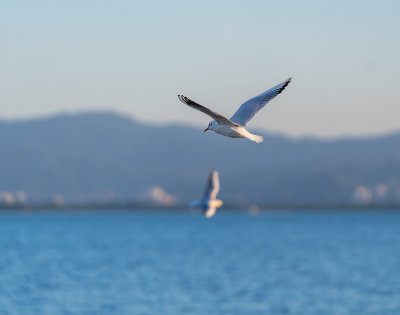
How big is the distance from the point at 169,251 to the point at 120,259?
20.1 meters

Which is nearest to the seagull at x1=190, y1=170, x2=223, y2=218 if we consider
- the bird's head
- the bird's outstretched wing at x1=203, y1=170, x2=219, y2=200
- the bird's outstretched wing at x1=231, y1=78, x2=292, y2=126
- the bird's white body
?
the bird's outstretched wing at x1=203, y1=170, x2=219, y2=200

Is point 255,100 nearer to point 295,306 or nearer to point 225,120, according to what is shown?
point 225,120

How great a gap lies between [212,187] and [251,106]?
6.92 m

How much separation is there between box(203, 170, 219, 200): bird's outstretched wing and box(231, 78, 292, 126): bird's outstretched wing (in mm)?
6080

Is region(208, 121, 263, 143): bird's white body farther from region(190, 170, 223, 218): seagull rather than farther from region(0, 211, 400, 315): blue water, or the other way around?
region(0, 211, 400, 315): blue water

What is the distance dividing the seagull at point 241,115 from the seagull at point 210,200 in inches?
221

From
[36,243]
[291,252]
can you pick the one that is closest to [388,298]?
[291,252]

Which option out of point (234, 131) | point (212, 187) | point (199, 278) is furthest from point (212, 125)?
point (199, 278)

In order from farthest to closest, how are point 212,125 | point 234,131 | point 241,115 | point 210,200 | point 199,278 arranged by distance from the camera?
point 199,278 → point 210,200 → point 241,115 → point 212,125 → point 234,131

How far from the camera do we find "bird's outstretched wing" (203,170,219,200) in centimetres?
2889

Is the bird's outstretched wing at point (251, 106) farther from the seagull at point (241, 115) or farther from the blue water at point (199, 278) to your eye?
the blue water at point (199, 278)

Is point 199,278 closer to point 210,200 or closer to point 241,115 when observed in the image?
point 210,200

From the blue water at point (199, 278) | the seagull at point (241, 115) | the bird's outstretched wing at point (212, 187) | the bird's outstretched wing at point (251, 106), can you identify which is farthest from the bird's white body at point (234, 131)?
the blue water at point (199, 278)

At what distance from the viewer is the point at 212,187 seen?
2925 cm
